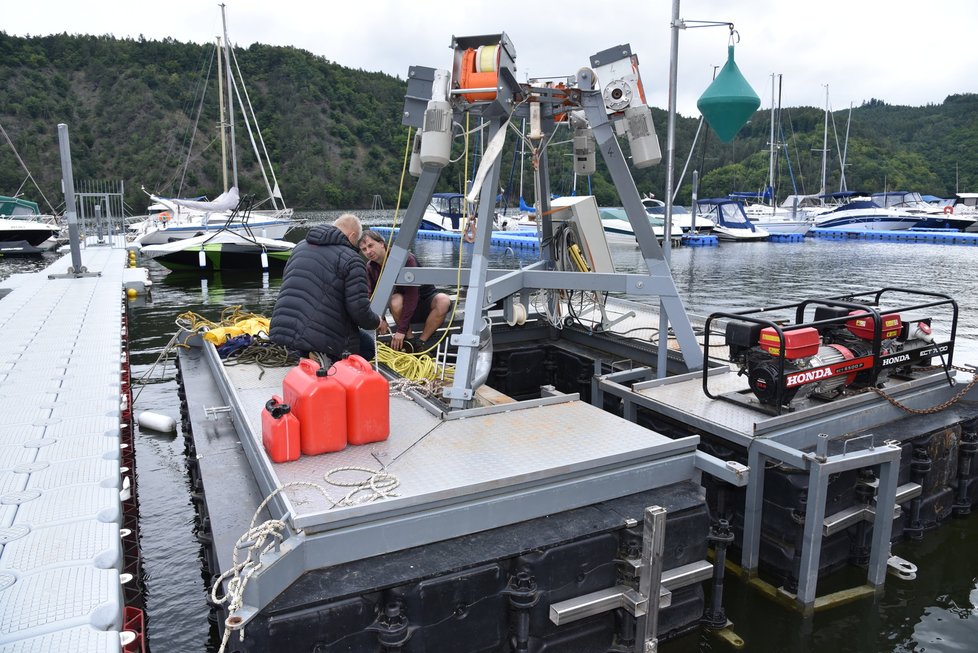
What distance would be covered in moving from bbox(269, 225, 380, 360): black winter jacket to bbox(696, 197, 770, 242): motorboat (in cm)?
4249

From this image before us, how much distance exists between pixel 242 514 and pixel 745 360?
3500mm

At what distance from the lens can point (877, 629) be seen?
168 inches

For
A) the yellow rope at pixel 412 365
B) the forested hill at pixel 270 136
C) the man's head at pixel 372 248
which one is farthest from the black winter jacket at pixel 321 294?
the forested hill at pixel 270 136

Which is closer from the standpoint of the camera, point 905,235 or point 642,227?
point 642,227

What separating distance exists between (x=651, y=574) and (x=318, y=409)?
1940mm

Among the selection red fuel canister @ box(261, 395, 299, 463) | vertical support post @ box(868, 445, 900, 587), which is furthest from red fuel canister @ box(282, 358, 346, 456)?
vertical support post @ box(868, 445, 900, 587)

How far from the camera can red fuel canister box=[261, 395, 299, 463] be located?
3533 millimetres

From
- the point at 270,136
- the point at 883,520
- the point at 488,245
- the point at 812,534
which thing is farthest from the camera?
the point at 270,136

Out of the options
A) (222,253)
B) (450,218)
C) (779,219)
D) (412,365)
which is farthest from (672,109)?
(779,219)

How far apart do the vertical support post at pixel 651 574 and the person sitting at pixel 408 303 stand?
342 centimetres

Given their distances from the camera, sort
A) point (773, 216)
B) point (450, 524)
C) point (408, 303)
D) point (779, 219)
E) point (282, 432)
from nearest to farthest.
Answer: point (450, 524) → point (282, 432) → point (408, 303) → point (779, 219) → point (773, 216)

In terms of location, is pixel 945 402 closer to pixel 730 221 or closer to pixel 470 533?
pixel 470 533

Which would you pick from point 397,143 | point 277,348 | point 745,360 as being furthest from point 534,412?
point 397,143

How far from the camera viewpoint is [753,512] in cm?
441
